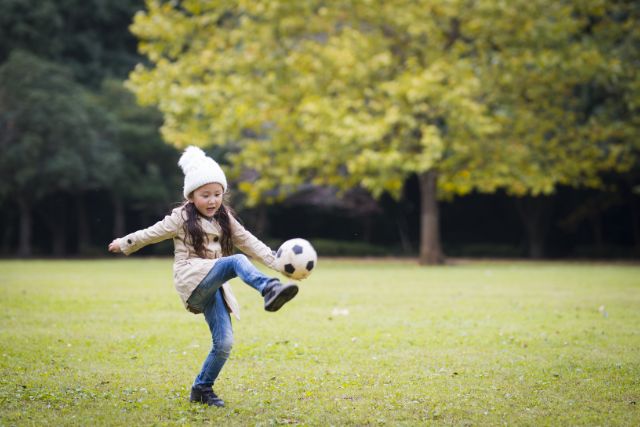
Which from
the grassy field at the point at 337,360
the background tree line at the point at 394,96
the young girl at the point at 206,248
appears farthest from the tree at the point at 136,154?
the young girl at the point at 206,248

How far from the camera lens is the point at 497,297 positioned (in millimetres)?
14578

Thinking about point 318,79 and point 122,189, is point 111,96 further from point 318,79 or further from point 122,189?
point 318,79

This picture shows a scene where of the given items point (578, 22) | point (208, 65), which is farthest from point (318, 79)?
point (578, 22)

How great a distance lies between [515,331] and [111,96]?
93.0 ft

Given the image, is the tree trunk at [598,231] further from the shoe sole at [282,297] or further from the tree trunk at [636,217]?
the shoe sole at [282,297]

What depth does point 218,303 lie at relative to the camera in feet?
19.9

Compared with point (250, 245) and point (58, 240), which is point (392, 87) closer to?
point (250, 245)

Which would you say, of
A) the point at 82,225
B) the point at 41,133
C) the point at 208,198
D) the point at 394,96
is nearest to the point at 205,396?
the point at 208,198

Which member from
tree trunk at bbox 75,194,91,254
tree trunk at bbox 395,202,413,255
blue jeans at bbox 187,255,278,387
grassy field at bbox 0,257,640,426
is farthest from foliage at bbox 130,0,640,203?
blue jeans at bbox 187,255,278,387

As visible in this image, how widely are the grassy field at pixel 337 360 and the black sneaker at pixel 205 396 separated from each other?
→ 132 millimetres

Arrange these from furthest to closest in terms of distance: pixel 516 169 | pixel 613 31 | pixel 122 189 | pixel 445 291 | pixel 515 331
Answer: pixel 122 189
pixel 613 31
pixel 516 169
pixel 445 291
pixel 515 331

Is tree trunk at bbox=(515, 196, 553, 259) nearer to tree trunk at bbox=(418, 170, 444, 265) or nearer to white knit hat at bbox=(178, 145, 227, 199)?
tree trunk at bbox=(418, 170, 444, 265)

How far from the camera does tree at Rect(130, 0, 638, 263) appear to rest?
73.8ft

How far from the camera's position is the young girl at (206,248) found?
5.79m
